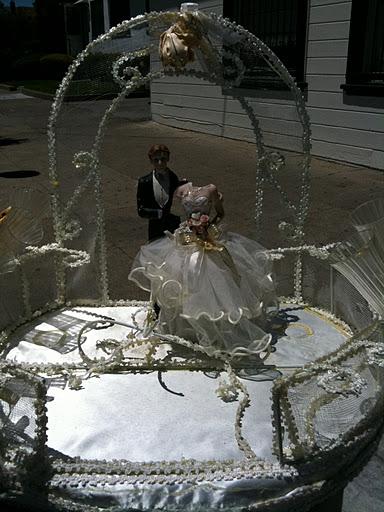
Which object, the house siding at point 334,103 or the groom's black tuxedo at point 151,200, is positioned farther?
the house siding at point 334,103

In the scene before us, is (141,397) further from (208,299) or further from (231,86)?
(231,86)

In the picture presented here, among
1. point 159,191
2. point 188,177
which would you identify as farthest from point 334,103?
point 159,191

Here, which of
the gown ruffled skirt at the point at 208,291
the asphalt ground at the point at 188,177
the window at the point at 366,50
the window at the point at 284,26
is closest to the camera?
the gown ruffled skirt at the point at 208,291

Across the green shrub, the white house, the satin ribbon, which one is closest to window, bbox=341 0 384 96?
the white house

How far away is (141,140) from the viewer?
9211mm

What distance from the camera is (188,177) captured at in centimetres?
688

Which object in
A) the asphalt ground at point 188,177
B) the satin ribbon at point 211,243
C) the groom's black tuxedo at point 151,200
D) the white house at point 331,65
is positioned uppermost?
the white house at point 331,65

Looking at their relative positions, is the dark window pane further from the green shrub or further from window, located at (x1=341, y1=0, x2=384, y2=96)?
the green shrub

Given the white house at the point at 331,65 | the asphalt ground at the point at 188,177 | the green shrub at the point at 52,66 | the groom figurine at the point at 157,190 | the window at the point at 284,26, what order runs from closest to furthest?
1. the groom figurine at the point at 157,190
2. the asphalt ground at the point at 188,177
3. the white house at the point at 331,65
4. the window at the point at 284,26
5. the green shrub at the point at 52,66

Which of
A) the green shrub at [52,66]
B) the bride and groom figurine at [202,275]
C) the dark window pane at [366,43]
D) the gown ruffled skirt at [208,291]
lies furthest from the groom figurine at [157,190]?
the green shrub at [52,66]

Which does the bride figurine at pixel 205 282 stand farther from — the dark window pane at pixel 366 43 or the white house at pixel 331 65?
the dark window pane at pixel 366 43

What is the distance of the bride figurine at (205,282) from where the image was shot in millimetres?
2605

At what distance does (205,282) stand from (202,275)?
4 centimetres

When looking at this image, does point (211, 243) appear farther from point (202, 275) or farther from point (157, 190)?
point (157, 190)
